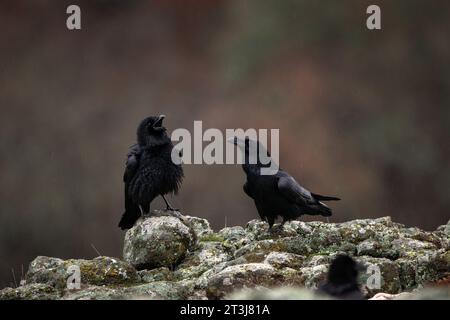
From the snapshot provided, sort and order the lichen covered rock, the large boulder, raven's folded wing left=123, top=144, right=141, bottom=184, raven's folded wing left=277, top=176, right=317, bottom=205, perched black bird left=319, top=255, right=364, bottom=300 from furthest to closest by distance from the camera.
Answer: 1. raven's folded wing left=123, top=144, right=141, bottom=184
2. raven's folded wing left=277, top=176, right=317, bottom=205
3. the large boulder
4. the lichen covered rock
5. perched black bird left=319, top=255, right=364, bottom=300

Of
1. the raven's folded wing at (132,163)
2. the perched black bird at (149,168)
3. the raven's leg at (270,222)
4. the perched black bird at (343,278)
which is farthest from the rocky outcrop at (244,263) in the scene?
the raven's folded wing at (132,163)

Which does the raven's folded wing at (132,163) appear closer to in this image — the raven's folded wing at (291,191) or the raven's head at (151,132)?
the raven's head at (151,132)

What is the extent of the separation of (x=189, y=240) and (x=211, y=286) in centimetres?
345

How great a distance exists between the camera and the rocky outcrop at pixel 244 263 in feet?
36.4

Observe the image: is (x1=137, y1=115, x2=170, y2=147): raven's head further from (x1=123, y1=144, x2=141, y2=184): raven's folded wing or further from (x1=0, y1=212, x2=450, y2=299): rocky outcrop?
(x1=0, y1=212, x2=450, y2=299): rocky outcrop

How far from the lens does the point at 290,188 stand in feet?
49.0

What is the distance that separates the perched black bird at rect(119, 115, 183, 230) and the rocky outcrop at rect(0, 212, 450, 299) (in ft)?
3.19

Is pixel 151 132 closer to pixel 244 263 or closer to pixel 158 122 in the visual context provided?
pixel 158 122

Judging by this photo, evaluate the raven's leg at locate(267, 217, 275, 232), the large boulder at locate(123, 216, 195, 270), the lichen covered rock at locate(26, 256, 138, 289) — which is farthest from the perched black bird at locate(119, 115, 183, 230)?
the lichen covered rock at locate(26, 256, 138, 289)

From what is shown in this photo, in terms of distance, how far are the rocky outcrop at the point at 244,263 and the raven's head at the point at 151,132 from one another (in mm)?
1510

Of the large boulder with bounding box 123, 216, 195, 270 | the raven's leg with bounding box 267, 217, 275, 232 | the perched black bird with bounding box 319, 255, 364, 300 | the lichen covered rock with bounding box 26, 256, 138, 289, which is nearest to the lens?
the perched black bird with bounding box 319, 255, 364, 300

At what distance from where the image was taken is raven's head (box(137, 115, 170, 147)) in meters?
15.8

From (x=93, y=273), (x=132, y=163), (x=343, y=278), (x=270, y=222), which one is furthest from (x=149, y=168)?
(x=343, y=278)
